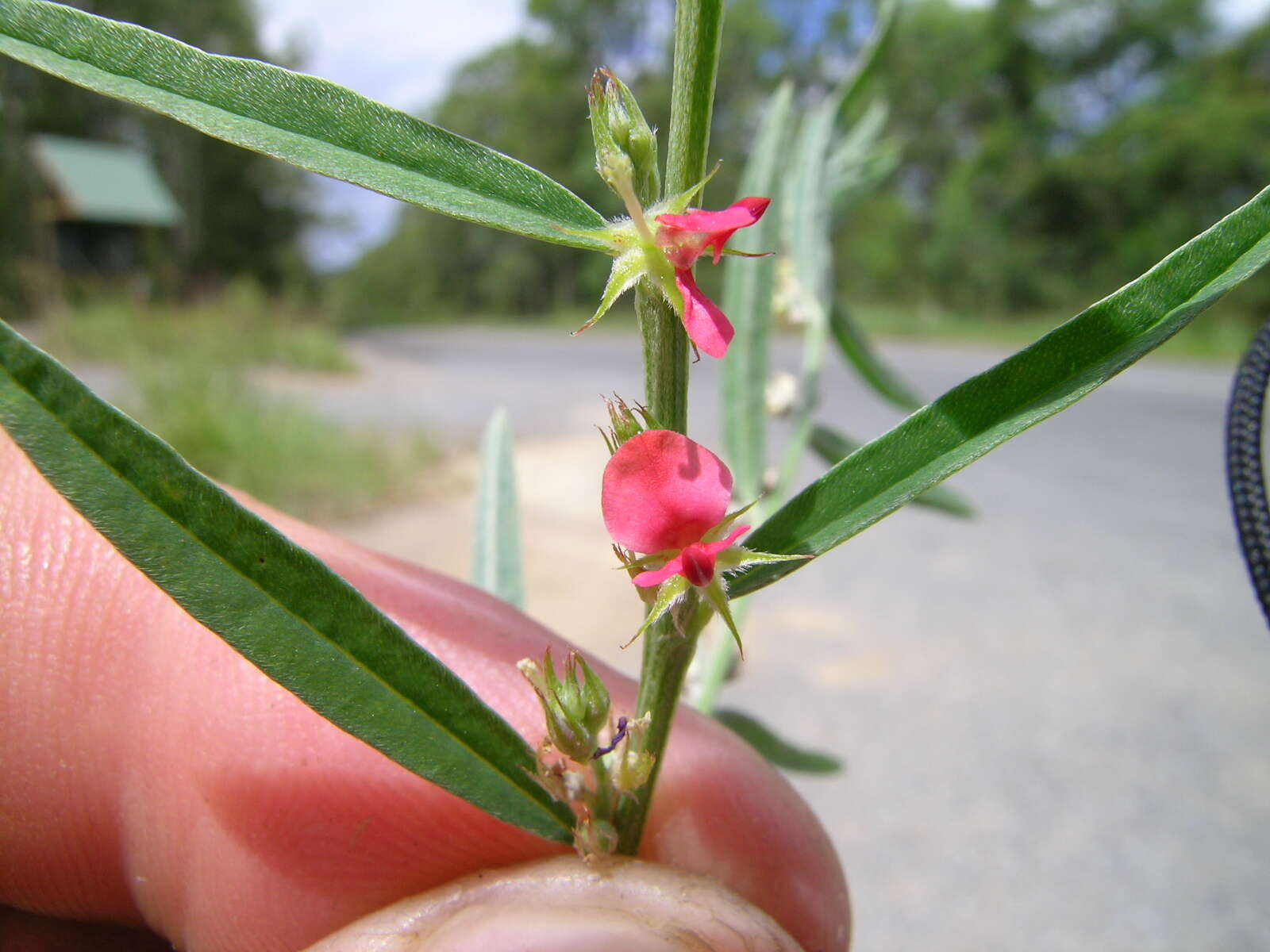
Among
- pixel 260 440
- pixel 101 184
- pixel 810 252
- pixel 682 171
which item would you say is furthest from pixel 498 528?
pixel 101 184

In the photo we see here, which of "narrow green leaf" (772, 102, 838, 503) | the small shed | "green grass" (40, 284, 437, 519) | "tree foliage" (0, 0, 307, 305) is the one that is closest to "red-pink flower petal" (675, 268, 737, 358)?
"narrow green leaf" (772, 102, 838, 503)

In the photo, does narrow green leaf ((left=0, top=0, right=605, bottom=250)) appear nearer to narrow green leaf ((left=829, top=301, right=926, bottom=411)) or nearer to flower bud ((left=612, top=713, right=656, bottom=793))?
flower bud ((left=612, top=713, right=656, bottom=793))

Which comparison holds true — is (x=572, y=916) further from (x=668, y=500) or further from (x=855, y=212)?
(x=855, y=212)

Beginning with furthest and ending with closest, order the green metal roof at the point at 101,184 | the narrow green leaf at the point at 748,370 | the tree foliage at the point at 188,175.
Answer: the tree foliage at the point at 188,175
the green metal roof at the point at 101,184
the narrow green leaf at the point at 748,370

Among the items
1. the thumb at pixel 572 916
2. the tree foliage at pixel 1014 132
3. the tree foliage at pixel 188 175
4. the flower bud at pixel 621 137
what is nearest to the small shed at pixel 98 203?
the tree foliage at pixel 188 175

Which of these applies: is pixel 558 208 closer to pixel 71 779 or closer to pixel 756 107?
pixel 71 779

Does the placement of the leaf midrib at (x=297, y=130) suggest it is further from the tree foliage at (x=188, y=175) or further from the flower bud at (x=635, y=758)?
the tree foliage at (x=188, y=175)
